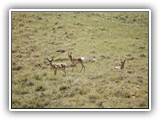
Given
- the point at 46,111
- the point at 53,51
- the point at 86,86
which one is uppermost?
the point at 53,51

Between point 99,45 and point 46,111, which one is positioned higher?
point 99,45

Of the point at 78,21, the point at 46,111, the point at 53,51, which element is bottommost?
the point at 46,111

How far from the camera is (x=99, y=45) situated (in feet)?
18.9

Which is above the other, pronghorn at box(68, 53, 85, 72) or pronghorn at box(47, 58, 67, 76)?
pronghorn at box(68, 53, 85, 72)

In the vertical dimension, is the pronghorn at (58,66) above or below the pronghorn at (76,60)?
below

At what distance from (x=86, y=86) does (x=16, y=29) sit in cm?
133

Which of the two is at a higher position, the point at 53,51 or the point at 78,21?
the point at 78,21

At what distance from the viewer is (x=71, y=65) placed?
5.71 metres
